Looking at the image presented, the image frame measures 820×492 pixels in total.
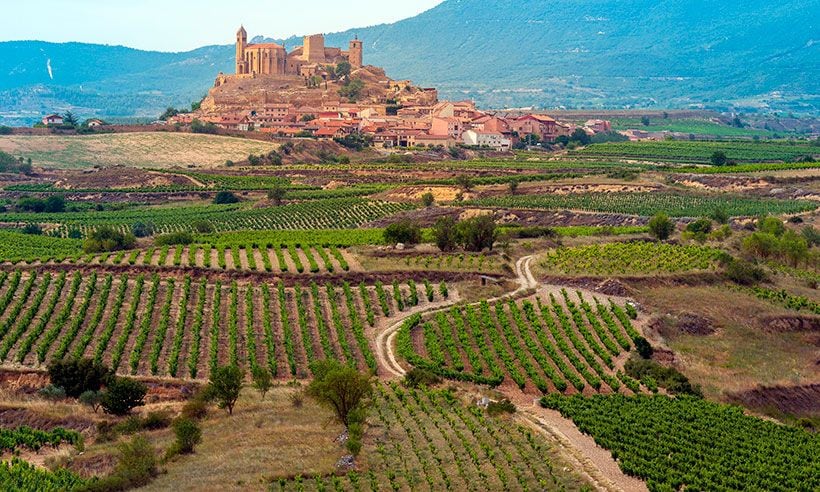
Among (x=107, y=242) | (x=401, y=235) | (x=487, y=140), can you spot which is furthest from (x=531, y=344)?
(x=487, y=140)

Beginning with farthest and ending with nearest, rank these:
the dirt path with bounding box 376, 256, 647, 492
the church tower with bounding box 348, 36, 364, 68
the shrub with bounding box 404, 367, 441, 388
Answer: the church tower with bounding box 348, 36, 364, 68 < the shrub with bounding box 404, 367, 441, 388 < the dirt path with bounding box 376, 256, 647, 492

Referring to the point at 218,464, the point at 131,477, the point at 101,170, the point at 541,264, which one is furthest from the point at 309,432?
the point at 101,170

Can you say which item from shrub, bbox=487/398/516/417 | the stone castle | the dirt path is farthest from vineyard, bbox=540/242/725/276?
the stone castle

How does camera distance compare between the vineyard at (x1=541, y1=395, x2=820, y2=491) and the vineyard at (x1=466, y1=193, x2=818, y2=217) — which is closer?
the vineyard at (x1=541, y1=395, x2=820, y2=491)

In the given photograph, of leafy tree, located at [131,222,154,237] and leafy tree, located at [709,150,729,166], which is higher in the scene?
leafy tree, located at [709,150,729,166]

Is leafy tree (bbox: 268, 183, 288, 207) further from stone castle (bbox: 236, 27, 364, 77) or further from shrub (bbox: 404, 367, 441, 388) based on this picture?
stone castle (bbox: 236, 27, 364, 77)

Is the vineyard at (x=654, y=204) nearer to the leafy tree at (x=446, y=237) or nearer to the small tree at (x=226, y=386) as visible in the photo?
the leafy tree at (x=446, y=237)
